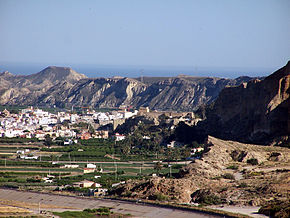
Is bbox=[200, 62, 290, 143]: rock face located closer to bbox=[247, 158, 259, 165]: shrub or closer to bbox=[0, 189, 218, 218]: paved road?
bbox=[247, 158, 259, 165]: shrub

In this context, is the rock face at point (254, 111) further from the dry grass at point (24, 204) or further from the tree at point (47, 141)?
the dry grass at point (24, 204)

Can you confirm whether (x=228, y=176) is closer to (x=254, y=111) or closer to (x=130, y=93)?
(x=254, y=111)

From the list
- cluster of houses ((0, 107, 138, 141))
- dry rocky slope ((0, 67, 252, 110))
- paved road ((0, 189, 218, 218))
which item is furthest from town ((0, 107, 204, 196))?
dry rocky slope ((0, 67, 252, 110))

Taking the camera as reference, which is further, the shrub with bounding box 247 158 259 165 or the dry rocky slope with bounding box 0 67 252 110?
the dry rocky slope with bounding box 0 67 252 110

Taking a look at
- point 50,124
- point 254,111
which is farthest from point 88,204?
point 50,124

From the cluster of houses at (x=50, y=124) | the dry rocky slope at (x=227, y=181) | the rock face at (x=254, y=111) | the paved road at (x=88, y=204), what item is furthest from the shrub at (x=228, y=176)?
the cluster of houses at (x=50, y=124)
